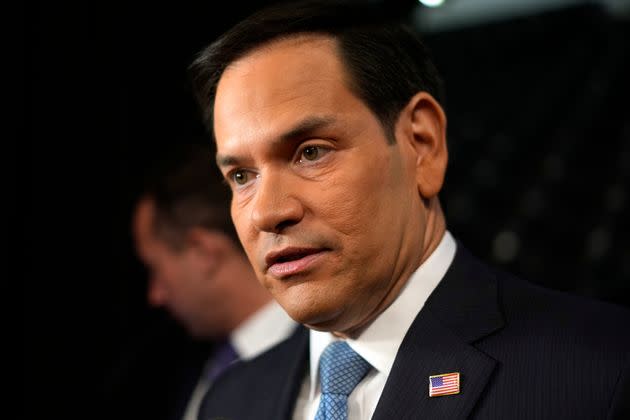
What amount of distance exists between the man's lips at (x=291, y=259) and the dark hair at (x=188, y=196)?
143 cm

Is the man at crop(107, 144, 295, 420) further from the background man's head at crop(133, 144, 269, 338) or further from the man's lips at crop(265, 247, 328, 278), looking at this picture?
the man's lips at crop(265, 247, 328, 278)

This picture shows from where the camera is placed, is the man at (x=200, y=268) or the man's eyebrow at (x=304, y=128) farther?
the man at (x=200, y=268)

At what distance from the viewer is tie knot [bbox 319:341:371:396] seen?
1316 mm

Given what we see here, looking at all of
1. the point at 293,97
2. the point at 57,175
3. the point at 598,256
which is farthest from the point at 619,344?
the point at 598,256

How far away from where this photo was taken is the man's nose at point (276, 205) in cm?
122

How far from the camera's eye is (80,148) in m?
2.72

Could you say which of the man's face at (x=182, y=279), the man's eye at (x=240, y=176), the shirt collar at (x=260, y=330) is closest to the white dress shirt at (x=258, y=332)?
the shirt collar at (x=260, y=330)

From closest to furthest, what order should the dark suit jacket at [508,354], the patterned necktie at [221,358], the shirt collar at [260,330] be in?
the dark suit jacket at [508,354] < the shirt collar at [260,330] < the patterned necktie at [221,358]

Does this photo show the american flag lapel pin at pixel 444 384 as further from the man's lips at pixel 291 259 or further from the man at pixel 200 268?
the man at pixel 200 268

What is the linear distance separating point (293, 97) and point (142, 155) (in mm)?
1770

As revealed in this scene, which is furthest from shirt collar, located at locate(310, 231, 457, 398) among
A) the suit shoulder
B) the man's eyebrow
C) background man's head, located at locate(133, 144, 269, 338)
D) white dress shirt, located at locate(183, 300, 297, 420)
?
background man's head, located at locate(133, 144, 269, 338)

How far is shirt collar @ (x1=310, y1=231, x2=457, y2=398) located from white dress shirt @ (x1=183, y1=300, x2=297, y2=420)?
122 cm

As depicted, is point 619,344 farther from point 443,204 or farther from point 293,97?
point 293,97

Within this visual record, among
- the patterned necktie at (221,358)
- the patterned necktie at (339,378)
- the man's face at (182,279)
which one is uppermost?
the patterned necktie at (339,378)
